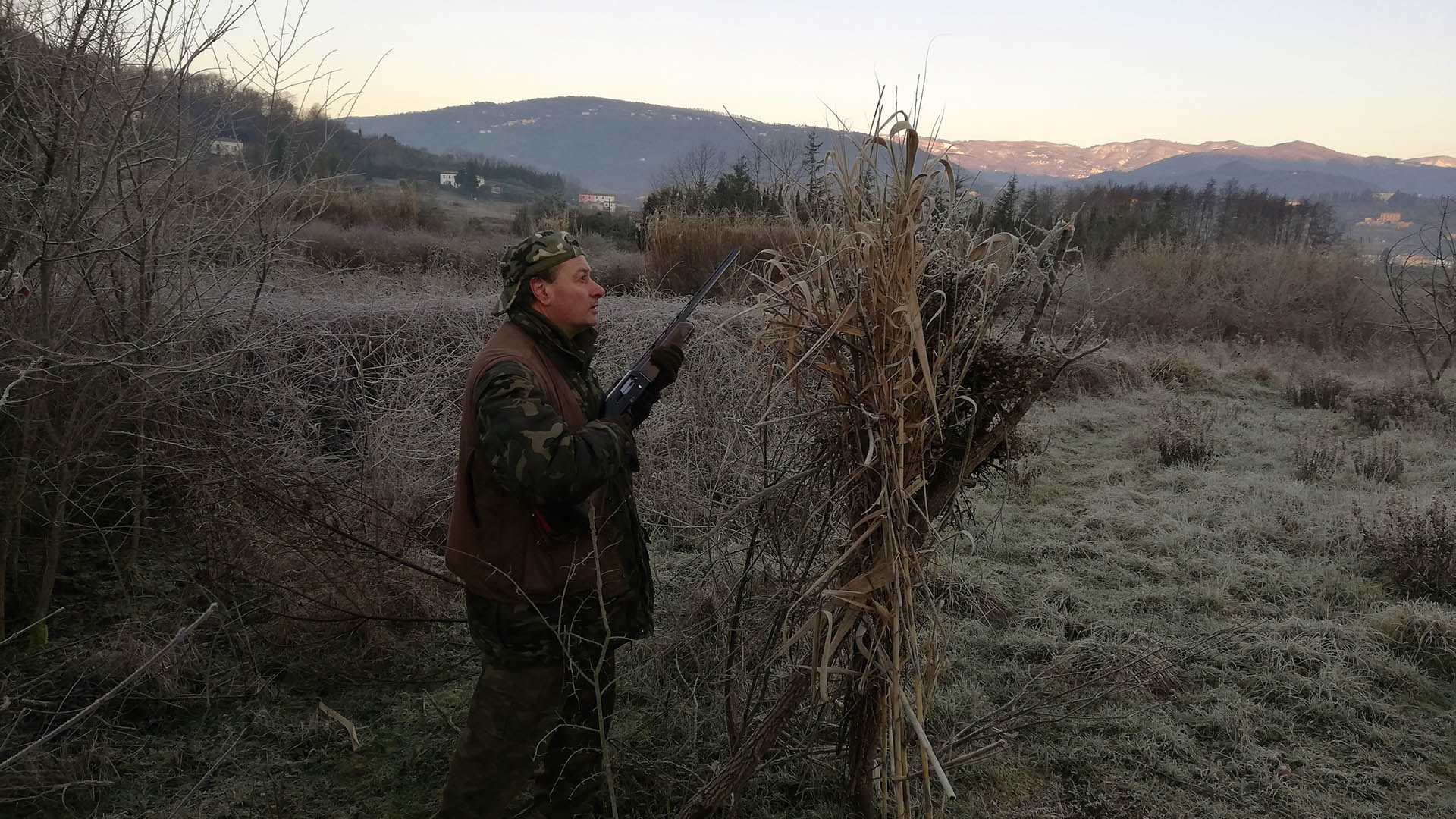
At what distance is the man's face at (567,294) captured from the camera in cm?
213

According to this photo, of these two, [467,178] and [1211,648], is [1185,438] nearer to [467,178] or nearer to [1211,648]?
[1211,648]

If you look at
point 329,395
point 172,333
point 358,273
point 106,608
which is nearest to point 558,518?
point 172,333

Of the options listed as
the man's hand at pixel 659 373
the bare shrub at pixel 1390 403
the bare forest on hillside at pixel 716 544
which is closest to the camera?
the bare forest on hillside at pixel 716 544

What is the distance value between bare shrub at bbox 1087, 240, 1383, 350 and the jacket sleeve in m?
14.0

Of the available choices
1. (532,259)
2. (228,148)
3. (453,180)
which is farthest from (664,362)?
(453,180)

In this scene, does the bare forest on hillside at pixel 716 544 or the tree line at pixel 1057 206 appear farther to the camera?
the tree line at pixel 1057 206

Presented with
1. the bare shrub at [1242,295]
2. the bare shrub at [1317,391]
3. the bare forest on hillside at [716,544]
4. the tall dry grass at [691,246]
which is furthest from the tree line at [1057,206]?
the bare shrub at [1317,391]

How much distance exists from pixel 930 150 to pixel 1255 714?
3124 mm

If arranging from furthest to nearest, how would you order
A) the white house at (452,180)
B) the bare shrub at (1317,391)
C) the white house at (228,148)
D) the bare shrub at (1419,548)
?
the white house at (452,180)
the bare shrub at (1317,391)
the bare shrub at (1419,548)
the white house at (228,148)

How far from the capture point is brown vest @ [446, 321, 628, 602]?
2.04 metres

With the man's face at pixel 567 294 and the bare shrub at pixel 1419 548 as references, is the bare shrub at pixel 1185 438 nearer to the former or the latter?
the bare shrub at pixel 1419 548

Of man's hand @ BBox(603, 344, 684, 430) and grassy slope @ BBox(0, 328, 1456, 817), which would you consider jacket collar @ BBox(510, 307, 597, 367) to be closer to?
man's hand @ BBox(603, 344, 684, 430)

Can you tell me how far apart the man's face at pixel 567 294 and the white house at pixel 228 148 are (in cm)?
327

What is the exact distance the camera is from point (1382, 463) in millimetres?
6445
